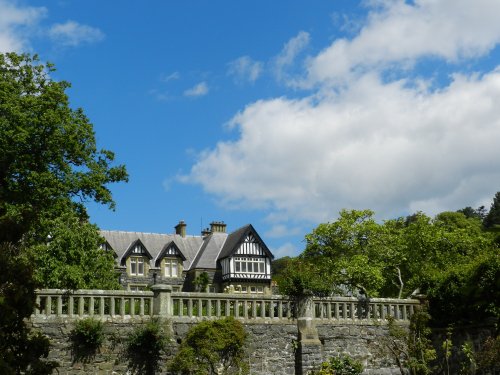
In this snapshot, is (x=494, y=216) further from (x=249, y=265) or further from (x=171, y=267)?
(x=171, y=267)

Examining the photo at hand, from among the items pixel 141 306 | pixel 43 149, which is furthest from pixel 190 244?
pixel 141 306

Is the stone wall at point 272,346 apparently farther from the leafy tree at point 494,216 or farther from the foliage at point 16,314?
the leafy tree at point 494,216

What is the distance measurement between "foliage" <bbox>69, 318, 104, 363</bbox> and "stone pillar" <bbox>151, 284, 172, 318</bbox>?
1.39 metres

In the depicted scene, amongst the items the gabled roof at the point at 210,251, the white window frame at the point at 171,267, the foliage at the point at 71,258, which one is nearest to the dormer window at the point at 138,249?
the white window frame at the point at 171,267

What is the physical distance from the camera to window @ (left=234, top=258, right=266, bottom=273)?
169ft

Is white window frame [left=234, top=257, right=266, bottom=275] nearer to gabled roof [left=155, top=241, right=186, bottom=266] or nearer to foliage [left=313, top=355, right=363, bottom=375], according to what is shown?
gabled roof [left=155, top=241, right=186, bottom=266]

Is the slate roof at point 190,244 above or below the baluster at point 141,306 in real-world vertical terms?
above

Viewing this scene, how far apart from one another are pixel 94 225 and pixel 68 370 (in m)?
10.3

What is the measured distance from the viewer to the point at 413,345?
57.4 feet

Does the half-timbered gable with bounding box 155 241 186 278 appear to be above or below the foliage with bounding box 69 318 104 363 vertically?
above

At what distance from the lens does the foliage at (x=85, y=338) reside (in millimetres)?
15164

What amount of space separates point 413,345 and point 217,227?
37613 millimetres

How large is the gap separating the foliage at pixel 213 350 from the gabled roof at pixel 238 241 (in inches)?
1350

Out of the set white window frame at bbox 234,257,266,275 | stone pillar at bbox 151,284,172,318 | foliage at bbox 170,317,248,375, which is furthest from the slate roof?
stone pillar at bbox 151,284,172,318
